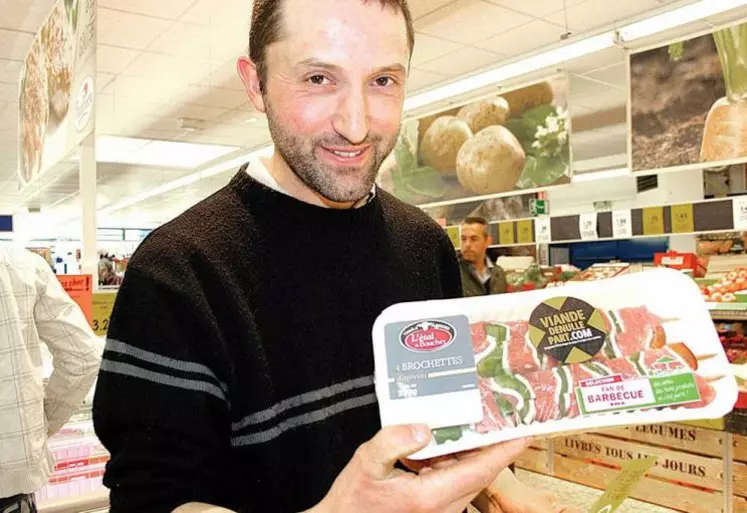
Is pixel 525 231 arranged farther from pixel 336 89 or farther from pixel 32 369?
pixel 336 89

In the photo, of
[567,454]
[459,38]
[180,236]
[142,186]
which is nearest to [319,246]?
[180,236]

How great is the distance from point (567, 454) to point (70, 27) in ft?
14.5

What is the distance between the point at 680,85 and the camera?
4750 millimetres

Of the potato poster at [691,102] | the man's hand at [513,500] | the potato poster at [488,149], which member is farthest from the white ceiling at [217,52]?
the man's hand at [513,500]

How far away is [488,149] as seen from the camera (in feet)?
19.6

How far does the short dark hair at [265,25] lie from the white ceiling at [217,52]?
15.0 feet

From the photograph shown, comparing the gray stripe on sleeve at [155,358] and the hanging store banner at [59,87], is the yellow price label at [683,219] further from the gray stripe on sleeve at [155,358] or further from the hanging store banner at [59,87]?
the gray stripe on sleeve at [155,358]

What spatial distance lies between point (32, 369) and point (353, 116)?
188 centimetres

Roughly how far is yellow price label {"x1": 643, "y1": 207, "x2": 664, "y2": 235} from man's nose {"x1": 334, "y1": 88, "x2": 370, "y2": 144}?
495 centimetres

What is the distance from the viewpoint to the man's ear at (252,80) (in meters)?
1.18

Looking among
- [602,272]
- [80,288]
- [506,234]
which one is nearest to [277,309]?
[80,288]

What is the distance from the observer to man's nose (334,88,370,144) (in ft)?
3.44

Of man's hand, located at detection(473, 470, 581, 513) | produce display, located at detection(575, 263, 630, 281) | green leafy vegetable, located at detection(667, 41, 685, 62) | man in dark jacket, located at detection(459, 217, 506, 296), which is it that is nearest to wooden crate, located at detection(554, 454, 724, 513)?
produce display, located at detection(575, 263, 630, 281)

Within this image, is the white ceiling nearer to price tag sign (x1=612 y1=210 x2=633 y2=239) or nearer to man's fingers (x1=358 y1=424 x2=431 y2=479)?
price tag sign (x1=612 y1=210 x2=633 y2=239)
